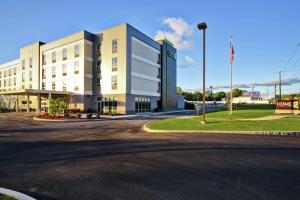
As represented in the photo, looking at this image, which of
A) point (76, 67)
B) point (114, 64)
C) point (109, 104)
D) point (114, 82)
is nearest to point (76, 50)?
point (76, 67)

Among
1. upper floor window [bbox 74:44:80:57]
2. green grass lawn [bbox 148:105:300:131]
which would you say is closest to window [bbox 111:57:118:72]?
upper floor window [bbox 74:44:80:57]

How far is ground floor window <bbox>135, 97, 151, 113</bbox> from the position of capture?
38344 mm

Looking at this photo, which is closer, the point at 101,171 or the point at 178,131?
the point at 101,171

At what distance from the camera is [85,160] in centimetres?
750

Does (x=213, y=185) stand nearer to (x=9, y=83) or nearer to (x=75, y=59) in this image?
(x=75, y=59)

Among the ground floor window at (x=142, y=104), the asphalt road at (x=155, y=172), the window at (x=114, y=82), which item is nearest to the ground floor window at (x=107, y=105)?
the window at (x=114, y=82)

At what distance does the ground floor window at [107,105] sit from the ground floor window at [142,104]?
4230 millimetres

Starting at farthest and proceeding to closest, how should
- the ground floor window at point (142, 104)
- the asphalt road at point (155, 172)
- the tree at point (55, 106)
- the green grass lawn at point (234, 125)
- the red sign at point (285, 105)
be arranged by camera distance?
the ground floor window at point (142, 104) → the tree at point (55, 106) → the red sign at point (285, 105) → the green grass lawn at point (234, 125) → the asphalt road at point (155, 172)

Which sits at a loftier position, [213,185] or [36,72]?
[36,72]

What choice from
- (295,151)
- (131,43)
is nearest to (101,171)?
(295,151)

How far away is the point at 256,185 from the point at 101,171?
4.19 meters

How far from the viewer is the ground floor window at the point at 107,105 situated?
35.8 m

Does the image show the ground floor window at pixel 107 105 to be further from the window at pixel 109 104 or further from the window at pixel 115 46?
the window at pixel 115 46

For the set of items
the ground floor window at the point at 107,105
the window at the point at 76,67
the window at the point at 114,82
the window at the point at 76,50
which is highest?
the window at the point at 76,50
